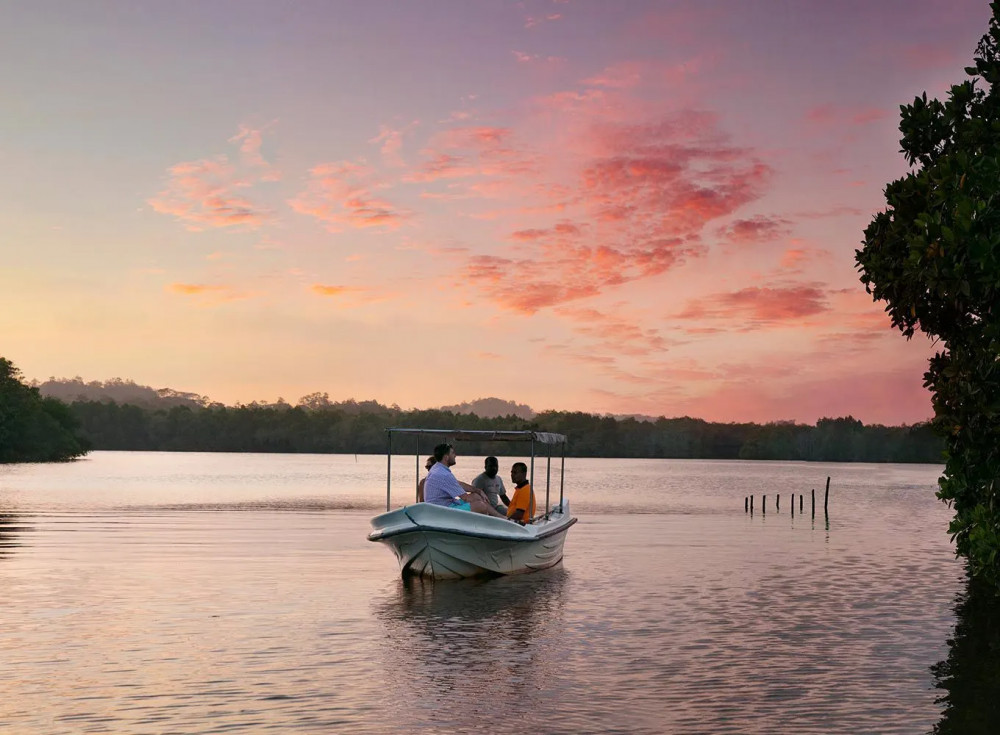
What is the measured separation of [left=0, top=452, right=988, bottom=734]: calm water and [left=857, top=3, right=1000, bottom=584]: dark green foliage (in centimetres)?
280

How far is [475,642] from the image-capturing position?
17.1 meters

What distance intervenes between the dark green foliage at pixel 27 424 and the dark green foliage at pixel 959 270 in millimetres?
117095

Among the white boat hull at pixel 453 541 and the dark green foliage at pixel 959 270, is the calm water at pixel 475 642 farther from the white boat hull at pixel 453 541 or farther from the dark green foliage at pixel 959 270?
the dark green foliage at pixel 959 270

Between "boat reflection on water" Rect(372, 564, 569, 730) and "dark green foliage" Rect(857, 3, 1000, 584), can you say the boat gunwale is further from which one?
"dark green foliage" Rect(857, 3, 1000, 584)

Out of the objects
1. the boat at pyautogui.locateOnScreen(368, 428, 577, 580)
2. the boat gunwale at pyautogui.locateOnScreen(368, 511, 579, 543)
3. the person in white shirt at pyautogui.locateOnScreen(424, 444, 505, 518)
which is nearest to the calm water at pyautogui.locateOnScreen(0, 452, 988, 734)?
the boat at pyautogui.locateOnScreen(368, 428, 577, 580)

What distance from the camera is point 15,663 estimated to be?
568 inches

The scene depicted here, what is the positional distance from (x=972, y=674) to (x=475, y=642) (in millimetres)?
7424

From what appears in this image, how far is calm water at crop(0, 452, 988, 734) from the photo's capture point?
12227 millimetres

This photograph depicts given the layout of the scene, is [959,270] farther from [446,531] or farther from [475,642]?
[446,531]

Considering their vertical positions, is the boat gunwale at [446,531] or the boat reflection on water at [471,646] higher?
the boat gunwale at [446,531]

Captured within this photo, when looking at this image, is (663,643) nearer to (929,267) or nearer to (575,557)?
(929,267)

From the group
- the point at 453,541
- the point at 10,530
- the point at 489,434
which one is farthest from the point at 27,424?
the point at 453,541

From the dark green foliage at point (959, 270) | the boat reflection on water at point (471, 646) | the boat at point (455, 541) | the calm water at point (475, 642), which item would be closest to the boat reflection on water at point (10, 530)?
the calm water at point (475, 642)

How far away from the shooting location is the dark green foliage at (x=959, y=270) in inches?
585
